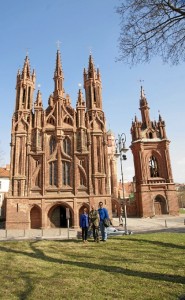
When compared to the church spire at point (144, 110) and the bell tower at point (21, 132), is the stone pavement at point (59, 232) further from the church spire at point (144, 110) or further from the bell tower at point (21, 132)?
the church spire at point (144, 110)

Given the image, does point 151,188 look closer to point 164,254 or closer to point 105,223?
point 105,223

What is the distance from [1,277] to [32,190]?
2373cm

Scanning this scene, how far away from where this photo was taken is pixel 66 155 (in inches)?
1261

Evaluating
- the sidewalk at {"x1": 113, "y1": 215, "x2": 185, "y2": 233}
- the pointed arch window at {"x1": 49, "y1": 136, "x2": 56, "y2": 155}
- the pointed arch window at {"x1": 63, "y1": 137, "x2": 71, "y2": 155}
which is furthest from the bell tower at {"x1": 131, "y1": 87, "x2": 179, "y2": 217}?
the pointed arch window at {"x1": 49, "y1": 136, "x2": 56, "y2": 155}

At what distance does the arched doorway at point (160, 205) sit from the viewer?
4127 centimetres

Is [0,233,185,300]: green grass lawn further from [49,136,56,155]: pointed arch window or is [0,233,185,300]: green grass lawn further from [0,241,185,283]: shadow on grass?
[49,136,56,155]: pointed arch window

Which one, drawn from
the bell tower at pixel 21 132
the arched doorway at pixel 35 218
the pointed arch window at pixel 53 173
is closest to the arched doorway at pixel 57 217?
the arched doorway at pixel 35 218

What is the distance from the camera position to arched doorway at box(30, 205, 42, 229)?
2931 centimetres

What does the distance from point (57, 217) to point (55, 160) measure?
7571 mm

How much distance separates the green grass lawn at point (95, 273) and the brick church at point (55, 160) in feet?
62.6

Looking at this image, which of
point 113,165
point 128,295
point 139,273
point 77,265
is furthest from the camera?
point 113,165

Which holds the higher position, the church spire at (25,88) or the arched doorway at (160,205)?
the church spire at (25,88)

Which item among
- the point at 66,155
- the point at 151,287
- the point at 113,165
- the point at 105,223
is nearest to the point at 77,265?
the point at 151,287

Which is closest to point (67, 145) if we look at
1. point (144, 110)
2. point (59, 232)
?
point (59, 232)
